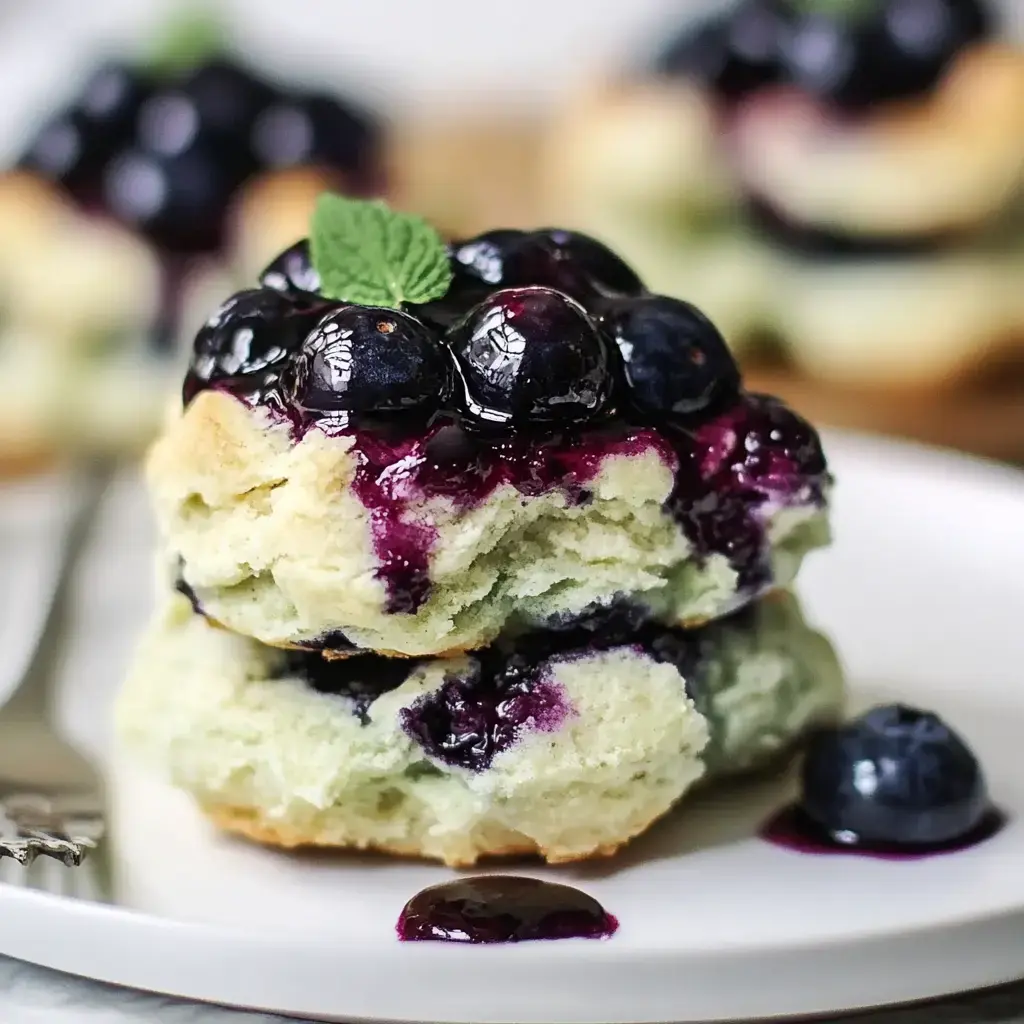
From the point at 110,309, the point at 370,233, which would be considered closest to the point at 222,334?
the point at 370,233

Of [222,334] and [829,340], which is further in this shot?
[829,340]

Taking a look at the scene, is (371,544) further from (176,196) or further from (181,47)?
(181,47)

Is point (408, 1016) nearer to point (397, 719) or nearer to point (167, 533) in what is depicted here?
point (397, 719)

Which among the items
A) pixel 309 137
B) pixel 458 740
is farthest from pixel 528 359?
pixel 309 137

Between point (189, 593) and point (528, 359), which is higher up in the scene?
point (528, 359)

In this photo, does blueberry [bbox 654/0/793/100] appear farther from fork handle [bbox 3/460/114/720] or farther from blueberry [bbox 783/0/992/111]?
fork handle [bbox 3/460/114/720]
